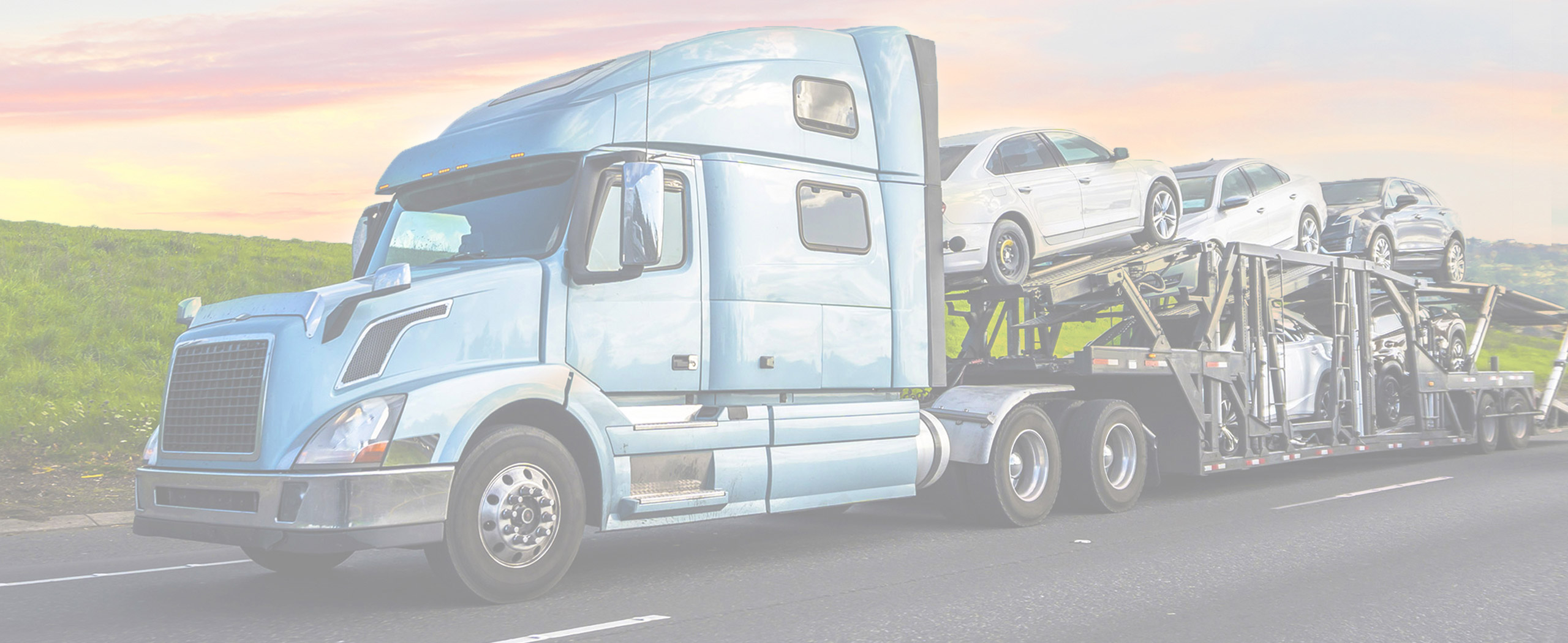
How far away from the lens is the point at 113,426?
578 inches

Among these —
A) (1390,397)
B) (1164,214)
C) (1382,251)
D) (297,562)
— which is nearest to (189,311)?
(297,562)

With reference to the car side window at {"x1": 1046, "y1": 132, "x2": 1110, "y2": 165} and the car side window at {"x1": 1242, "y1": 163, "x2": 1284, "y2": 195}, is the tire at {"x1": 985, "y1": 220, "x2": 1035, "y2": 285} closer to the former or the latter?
the car side window at {"x1": 1046, "y1": 132, "x2": 1110, "y2": 165}

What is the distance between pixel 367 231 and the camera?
743cm

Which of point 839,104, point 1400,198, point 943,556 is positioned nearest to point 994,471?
point 943,556

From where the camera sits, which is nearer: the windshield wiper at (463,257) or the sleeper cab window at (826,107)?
the windshield wiper at (463,257)

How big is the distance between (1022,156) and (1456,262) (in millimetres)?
8823

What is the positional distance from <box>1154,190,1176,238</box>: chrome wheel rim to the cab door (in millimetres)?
5756

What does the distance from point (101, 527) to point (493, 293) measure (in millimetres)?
6202

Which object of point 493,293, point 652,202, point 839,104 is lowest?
point 493,293

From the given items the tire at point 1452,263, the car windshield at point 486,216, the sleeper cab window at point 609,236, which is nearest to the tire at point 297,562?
the car windshield at point 486,216

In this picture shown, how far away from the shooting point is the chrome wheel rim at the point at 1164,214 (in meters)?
11.2

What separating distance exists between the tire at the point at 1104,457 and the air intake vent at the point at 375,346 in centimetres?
564

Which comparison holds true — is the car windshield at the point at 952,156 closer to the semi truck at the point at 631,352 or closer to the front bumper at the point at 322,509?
the semi truck at the point at 631,352

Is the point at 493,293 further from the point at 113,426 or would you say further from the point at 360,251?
the point at 113,426
